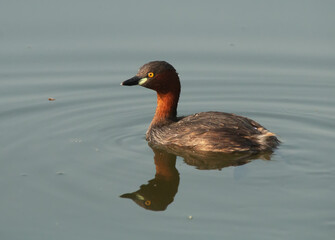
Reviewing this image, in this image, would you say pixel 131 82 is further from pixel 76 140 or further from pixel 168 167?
pixel 168 167

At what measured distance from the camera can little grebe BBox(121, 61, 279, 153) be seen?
846 centimetres

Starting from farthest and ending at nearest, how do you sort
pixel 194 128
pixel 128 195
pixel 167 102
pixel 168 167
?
pixel 167 102, pixel 194 128, pixel 168 167, pixel 128 195

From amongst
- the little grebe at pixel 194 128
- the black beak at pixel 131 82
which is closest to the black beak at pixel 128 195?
the little grebe at pixel 194 128

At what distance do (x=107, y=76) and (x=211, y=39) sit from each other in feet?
7.26

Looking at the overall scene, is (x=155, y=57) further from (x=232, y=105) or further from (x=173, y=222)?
(x=173, y=222)

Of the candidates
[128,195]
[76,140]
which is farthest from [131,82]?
[128,195]

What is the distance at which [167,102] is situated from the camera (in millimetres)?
9367

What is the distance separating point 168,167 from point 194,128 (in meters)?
0.69

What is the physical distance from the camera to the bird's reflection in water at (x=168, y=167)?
7234 mm

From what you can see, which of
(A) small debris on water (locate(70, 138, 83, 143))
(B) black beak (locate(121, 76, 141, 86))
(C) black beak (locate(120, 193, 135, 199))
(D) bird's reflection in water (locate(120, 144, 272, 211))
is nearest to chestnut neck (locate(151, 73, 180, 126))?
(B) black beak (locate(121, 76, 141, 86))

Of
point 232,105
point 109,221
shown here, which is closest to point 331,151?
point 232,105

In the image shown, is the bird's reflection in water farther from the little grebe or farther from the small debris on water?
the small debris on water

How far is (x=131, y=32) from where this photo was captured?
12.4 m

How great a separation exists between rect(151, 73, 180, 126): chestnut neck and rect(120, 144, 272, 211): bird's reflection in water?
0.53 metres
